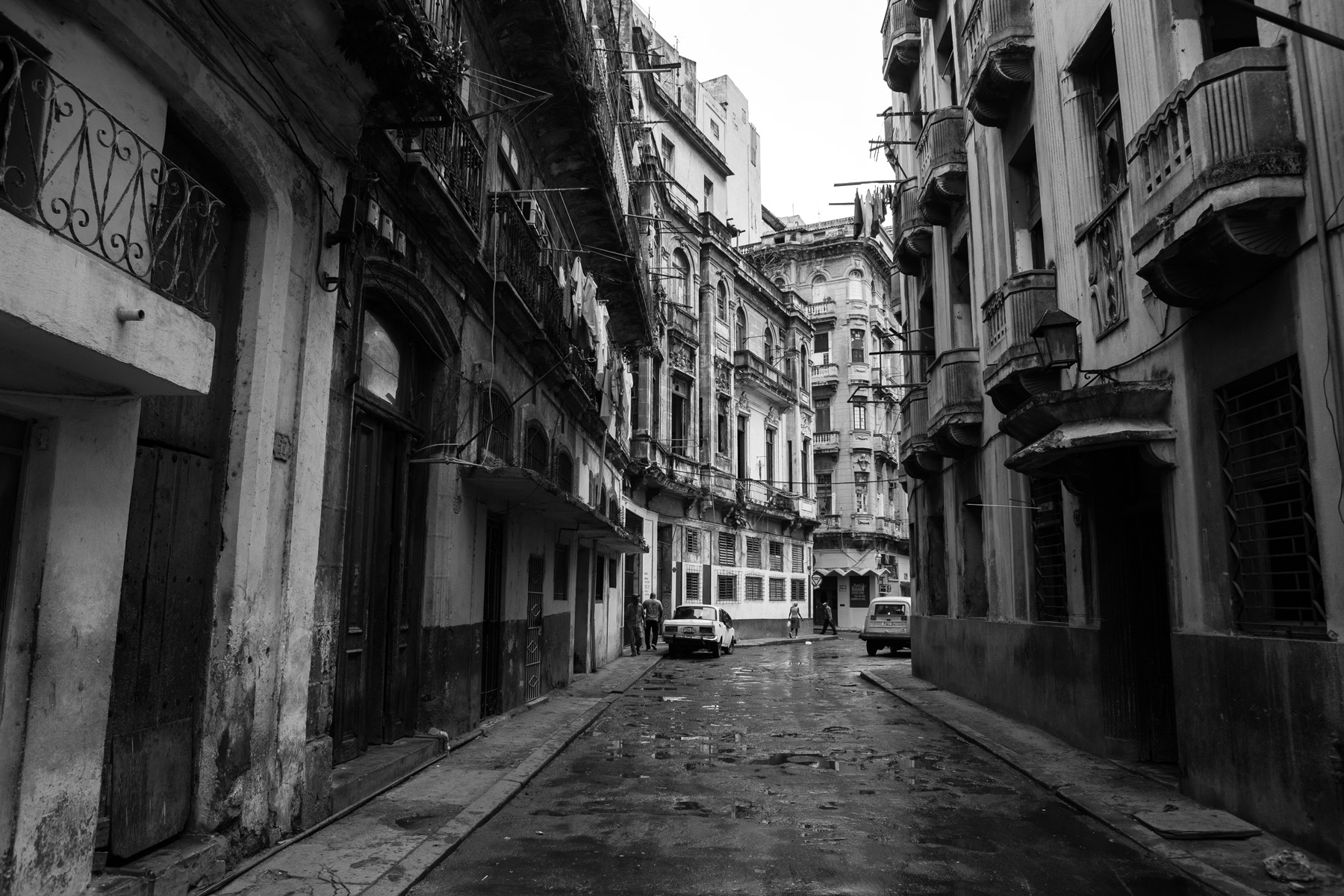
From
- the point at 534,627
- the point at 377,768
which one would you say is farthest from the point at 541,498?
the point at 377,768

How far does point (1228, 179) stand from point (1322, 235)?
77 cm

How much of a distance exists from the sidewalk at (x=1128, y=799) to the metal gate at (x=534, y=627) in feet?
19.8

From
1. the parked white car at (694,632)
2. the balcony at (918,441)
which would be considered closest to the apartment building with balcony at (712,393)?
the parked white car at (694,632)

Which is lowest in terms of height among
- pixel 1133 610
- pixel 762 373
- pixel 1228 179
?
pixel 1133 610

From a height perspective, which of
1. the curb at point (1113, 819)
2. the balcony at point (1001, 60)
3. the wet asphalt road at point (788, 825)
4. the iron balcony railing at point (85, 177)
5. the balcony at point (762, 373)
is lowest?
the wet asphalt road at point (788, 825)

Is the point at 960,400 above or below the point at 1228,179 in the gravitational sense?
above

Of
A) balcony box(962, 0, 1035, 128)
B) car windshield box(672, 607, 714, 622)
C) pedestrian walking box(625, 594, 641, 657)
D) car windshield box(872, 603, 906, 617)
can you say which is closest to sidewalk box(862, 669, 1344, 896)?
balcony box(962, 0, 1035, 128)

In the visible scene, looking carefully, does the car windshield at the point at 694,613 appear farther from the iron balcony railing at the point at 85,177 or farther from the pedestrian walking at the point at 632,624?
the iron balcony railing at the point at 85,177

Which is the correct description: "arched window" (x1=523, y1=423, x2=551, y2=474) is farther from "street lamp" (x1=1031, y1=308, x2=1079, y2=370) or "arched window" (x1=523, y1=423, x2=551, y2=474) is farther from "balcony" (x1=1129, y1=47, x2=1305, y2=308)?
"balcony" (x1=1129, y1=47, x2=1305, y2=308)

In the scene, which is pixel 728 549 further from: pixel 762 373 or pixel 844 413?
pixel 844 413

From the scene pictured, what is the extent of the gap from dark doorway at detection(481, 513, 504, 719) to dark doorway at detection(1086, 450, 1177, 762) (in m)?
7.25

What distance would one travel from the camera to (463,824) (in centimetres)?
Answer: 695

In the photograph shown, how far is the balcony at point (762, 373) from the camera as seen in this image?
3900 centimetres

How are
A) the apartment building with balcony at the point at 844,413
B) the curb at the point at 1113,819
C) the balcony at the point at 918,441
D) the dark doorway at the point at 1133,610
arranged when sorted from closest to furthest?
the curb at the point at 1113,819 → the dark doorway at the point at 1133,610 → the balcony at the point at 918,441 → the apartment building with balcony at the point at 844,413
